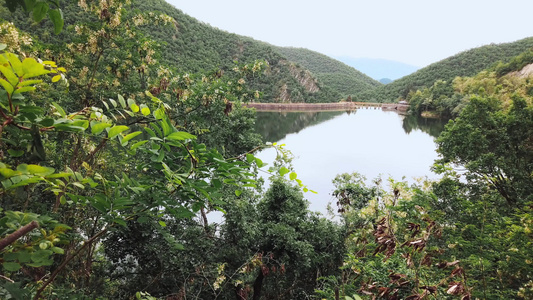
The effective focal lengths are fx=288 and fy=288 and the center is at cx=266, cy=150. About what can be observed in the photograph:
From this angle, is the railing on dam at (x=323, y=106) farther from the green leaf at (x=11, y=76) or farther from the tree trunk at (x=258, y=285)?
the green leaf at (x=11, y=76)

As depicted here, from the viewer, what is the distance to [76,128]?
82 centimetres

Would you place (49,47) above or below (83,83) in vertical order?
above

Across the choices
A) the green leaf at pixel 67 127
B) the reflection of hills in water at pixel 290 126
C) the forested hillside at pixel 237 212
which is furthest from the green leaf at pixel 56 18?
the reflection of hills in water at pixel 290 126

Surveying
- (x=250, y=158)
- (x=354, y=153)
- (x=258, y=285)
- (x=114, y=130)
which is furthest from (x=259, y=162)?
(x=354, y=153)

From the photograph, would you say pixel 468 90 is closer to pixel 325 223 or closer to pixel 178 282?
pixel 325 223

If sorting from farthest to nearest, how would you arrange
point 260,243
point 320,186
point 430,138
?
point 430,138 < point 320,186 < point 260,243

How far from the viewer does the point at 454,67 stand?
71.0m

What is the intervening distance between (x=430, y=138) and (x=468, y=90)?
18310 mm

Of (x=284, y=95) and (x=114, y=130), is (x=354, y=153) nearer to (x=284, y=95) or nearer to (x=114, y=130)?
(x=114, y=130)

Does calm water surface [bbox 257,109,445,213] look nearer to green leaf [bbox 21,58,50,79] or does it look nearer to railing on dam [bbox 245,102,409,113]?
green leaf [bbox 21,58,50,79]

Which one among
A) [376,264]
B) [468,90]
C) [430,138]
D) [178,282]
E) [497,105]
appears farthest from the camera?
[468,90]

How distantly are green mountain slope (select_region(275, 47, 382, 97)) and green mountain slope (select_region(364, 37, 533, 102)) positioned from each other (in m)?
11.0

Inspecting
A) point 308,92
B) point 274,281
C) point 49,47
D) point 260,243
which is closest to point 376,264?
point 260,243

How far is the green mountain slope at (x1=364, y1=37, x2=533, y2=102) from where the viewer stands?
211ft
